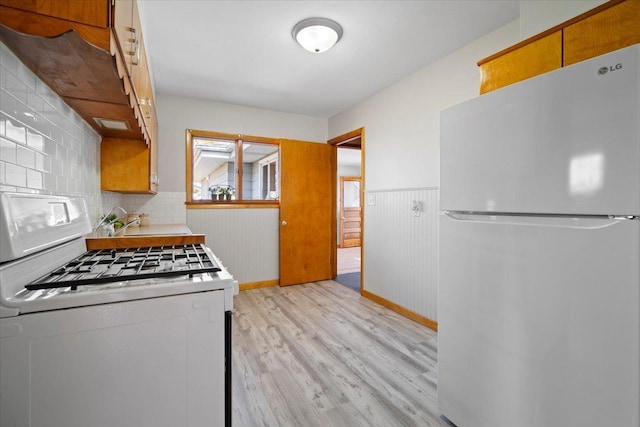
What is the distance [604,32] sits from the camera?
1.24m

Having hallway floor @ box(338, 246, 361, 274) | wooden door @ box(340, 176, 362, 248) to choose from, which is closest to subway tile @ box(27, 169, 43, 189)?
hallway floor @ box(338, 246, 361, 274)

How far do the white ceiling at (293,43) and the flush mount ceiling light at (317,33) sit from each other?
0.05 meters

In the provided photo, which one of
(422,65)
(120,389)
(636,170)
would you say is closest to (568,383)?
(636,170)

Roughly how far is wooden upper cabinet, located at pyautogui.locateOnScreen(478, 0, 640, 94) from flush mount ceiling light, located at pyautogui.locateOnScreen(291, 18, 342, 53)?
3.63ft

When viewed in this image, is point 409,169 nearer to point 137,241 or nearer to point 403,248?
point 403,248

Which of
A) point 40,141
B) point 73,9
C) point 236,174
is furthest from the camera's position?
point 236,174

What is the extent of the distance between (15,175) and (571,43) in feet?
7.72

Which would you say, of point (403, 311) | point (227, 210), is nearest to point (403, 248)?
point (403, 311)

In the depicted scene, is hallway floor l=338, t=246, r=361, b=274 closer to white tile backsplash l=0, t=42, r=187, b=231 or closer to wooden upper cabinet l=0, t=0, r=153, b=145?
white tile backsplash l=0, t=42, r=187, b=231

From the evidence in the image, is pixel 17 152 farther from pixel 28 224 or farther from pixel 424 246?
pixel 424 246

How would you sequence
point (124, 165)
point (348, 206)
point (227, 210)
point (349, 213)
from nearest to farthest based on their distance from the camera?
point (124, 165) < point (227, 210) < point (349, 213) < point (348, 206)

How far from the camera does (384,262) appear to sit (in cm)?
337

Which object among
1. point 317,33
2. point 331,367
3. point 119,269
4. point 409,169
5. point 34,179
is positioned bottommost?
point 331,367

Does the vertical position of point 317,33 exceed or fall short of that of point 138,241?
it exceeds it
